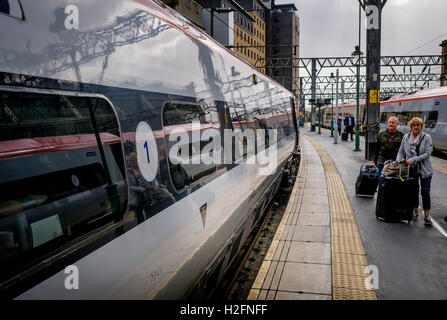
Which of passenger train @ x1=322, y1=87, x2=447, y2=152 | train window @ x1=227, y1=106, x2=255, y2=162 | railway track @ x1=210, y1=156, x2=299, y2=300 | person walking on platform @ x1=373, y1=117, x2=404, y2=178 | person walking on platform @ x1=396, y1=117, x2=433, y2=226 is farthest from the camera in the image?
passenger train @ x1=322, y1=87, x2=447, y2=152

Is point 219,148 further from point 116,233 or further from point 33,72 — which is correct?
point 33,72

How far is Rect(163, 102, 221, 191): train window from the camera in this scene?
8.90ft

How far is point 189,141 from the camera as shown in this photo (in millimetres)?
3098

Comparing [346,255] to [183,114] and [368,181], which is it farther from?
[368,181]

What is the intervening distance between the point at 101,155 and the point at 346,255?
3.82 metres

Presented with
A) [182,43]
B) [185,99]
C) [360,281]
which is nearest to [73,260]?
[185,99]

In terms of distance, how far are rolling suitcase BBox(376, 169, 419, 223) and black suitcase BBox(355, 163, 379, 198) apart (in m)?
1.79

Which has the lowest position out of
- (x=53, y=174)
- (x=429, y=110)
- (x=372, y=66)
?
(x=53, y=174)

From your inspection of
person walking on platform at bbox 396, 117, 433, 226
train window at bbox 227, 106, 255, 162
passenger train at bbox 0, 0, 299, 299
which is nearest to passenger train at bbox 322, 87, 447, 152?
person walking on platform at bbox 396, 117, 433, 226

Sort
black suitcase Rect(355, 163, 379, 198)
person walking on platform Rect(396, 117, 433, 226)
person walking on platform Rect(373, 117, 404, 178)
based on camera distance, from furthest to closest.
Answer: black suitcase Rect(355, 163, 379, 198) → person walking on platform Rect(373, 117, 404, 178) → person walking on platform Rect(396, 117, 433, 226)

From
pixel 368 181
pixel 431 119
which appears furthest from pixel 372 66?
pixel 368 181

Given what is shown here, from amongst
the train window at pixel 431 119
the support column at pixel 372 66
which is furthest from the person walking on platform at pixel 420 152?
the train window at pixel 431 119

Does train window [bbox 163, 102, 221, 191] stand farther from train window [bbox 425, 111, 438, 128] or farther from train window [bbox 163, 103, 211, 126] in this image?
train window [bbox 425, 111, 438, 128]

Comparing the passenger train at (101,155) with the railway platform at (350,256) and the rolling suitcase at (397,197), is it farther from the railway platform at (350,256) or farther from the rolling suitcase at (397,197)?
the rolling suitcase at (397,197)
